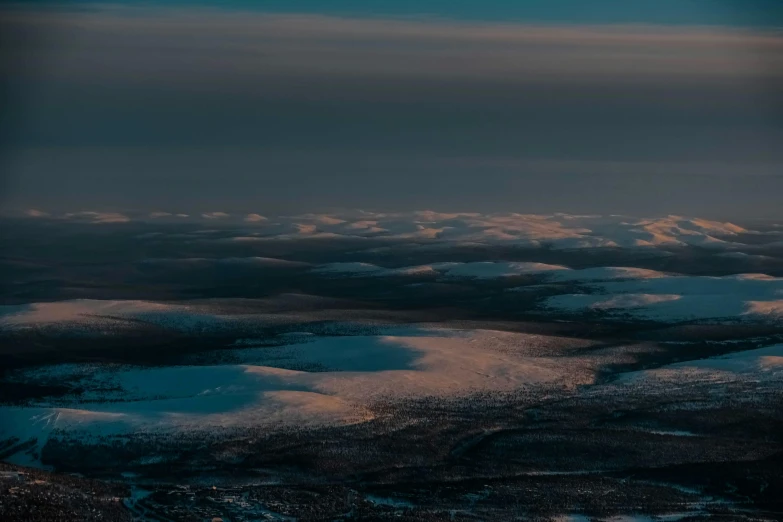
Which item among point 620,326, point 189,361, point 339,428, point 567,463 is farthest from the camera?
point 620,326

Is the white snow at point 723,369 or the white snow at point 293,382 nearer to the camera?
the white snow at point 293,382

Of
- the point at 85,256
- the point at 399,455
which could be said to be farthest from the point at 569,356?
the point at 85,256

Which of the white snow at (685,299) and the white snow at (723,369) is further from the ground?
the white snow at (685,299)

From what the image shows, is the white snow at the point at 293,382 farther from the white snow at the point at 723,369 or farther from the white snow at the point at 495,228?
the white snow at the point at 495,228

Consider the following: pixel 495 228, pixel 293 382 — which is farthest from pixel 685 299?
pixel 495 228

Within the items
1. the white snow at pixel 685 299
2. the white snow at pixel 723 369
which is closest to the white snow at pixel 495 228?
the white snow at pixel 685 299

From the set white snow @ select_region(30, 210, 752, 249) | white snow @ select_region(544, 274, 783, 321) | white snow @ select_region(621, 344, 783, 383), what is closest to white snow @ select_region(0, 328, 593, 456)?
white snow @ select_region(621, 344, 783, 383)

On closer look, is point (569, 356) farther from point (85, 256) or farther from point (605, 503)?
point (85, 256)

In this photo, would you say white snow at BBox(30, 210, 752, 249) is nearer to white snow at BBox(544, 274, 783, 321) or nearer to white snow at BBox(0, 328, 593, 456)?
white snow at BBox(544, 274, 783, 321)

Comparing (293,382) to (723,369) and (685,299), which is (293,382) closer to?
(723,369)

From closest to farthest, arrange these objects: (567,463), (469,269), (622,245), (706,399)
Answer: (567,463) → (706,399) → (469,269) → (622,245)

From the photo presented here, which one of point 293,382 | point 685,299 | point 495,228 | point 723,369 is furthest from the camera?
point 495,228
